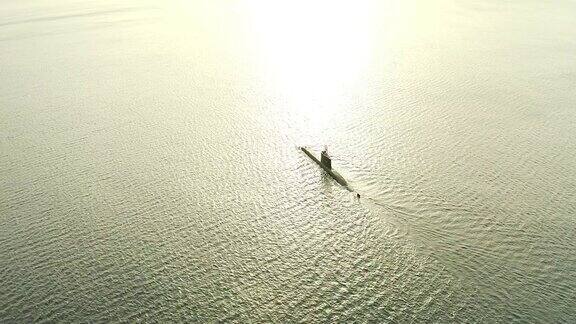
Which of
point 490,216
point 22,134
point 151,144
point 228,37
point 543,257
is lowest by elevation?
point 543,257

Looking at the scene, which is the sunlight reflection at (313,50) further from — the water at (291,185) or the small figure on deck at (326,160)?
the small figure on deck at (326,160)

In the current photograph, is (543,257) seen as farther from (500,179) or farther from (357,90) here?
(357,90)

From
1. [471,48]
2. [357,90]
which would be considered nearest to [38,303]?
[357,90]

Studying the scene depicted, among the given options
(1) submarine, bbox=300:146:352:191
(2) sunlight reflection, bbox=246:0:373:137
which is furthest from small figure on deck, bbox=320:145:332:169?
(2) sunlight reflection, bbox=246:0:373:137

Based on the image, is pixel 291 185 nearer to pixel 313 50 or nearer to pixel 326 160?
pixel 326 160

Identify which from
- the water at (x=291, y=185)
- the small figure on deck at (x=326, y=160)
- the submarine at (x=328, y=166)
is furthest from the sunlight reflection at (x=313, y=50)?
the small figure on deck at (x=326, y=160)

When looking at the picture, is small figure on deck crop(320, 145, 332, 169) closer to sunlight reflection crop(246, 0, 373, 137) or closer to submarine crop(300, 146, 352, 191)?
submarine crop(300, 146, 352, 191)
